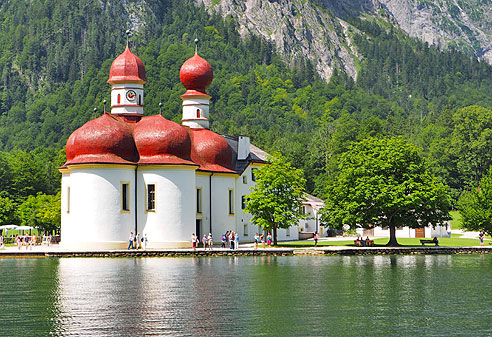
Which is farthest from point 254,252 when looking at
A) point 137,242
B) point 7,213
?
point 7,213

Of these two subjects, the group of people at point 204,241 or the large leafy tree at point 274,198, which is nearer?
the group of people at point 204,241

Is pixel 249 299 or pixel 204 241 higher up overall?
pixel 204 241

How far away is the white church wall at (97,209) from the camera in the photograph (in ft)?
234

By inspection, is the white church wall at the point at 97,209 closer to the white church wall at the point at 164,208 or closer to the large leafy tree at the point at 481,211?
the white church wall at the point at 164,208

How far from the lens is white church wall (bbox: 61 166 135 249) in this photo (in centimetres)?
7138

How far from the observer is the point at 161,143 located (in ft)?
241

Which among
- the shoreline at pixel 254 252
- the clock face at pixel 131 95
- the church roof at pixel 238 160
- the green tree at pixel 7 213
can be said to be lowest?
the shoreline at pixel 254 252

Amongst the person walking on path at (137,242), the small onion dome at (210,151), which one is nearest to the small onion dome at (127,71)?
the small onion dome at (210,151)

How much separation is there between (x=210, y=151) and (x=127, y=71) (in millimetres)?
10435

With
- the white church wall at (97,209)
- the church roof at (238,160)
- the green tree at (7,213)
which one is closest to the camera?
the white church wall at (97,209)

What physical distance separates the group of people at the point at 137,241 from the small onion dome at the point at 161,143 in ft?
19.7

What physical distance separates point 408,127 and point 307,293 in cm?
15164

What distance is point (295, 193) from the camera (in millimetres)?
76062

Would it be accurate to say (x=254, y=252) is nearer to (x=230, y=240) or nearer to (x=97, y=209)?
(x=230, y=240)
